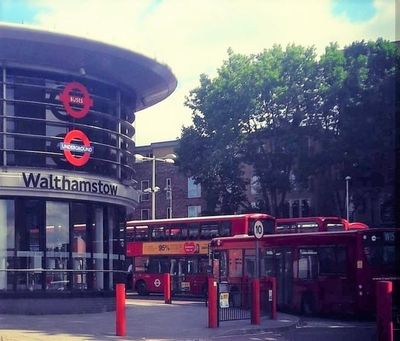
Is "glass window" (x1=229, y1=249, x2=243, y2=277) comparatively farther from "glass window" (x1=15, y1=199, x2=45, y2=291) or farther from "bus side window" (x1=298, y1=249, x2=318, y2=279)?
"glass window" (x1=15, y1=199, x2=45, y2=291)

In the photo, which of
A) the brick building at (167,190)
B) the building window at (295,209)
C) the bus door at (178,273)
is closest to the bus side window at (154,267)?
the bus door at (178,273)

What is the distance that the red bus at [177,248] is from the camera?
30.5 m

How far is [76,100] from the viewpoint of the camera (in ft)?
73.0

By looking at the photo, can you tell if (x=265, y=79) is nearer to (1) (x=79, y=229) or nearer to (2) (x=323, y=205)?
(2) (x=323, y=205)

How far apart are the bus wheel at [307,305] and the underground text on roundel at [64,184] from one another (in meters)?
7.59

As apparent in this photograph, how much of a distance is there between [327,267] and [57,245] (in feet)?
28.8

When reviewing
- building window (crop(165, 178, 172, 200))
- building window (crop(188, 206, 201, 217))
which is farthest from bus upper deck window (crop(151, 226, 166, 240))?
building window (crop(188, 206, 201, 217))

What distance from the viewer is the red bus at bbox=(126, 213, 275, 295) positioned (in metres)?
30.5

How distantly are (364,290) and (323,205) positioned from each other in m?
18.2

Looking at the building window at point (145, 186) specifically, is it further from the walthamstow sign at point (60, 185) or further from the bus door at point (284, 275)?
the bus door at point (284, 275)

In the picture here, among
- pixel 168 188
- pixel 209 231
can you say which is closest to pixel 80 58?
pixel 209 231

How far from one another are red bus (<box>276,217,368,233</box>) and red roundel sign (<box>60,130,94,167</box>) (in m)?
9.72

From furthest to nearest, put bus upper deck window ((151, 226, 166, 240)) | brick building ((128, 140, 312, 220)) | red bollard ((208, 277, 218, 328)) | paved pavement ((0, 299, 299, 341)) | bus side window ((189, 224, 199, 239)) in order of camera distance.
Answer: brick building ((128, 140, 312, 220)) < bus upper deck window ((151, 226, 166, 240)) < bus side window ((189, 224, 199, 239)) < red bollard ((208, 277, 218, 328)) < paved pavement ((0, 299, 299, 341))

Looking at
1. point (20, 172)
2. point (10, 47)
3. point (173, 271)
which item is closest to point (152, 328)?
point (20, 172)
